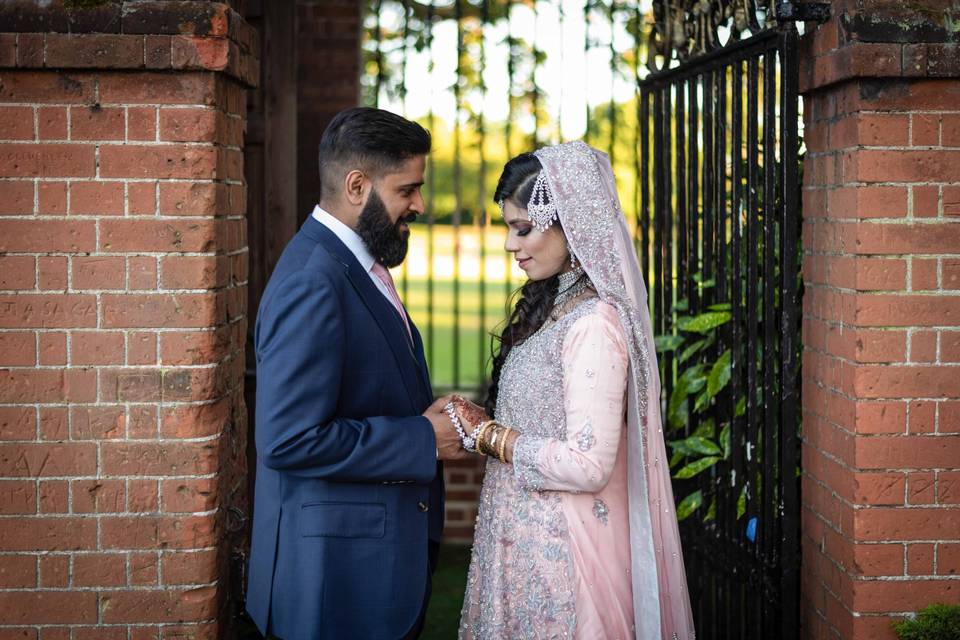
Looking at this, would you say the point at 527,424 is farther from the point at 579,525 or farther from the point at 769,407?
the point at 769,407

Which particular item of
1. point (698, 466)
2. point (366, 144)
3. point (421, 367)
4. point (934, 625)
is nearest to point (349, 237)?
point (366, 144)

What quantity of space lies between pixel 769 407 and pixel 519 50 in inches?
152

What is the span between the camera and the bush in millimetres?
2752

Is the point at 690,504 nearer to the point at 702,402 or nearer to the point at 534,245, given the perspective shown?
the point at 702,402

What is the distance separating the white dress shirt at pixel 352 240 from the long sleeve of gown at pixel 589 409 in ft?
1.76

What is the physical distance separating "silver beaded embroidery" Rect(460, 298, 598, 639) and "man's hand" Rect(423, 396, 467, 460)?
0.16 m

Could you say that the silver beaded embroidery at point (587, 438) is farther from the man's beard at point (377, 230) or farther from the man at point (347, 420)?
the man's beard at point (377, 230)

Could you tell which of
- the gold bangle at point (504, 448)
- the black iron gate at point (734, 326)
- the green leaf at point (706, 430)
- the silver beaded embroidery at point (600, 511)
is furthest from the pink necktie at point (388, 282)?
the green leaf at point (706, 430)

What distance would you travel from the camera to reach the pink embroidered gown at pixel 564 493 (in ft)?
8.80

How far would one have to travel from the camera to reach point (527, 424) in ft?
9.52

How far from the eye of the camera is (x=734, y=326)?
3385 millimetres

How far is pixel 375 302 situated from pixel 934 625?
1719 millimetres

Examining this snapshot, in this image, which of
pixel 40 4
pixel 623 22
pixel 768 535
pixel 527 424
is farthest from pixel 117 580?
pixel 623 22

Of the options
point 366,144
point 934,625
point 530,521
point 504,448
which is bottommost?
point 934,625
